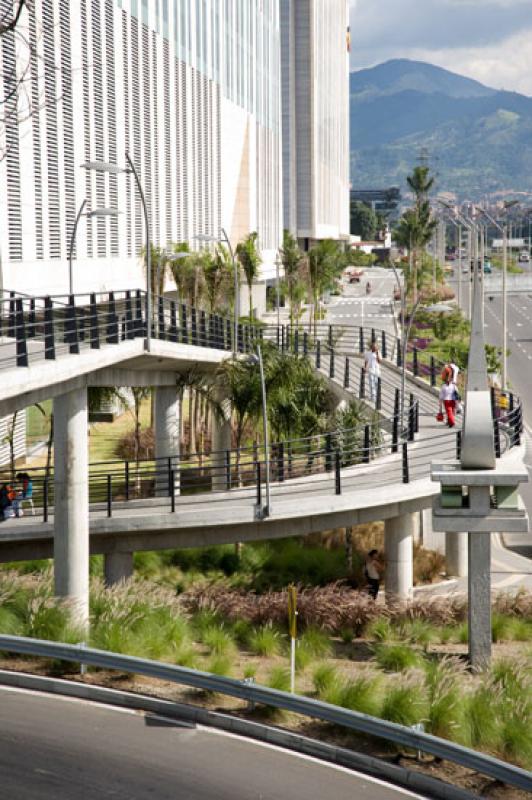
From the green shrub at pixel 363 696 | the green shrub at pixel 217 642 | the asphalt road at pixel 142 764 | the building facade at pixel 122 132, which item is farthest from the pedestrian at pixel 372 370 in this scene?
the asphalt road at pixel 142 764

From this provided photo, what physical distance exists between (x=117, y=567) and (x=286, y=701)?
36.8 ft

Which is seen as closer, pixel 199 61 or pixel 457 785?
pixel 457 785

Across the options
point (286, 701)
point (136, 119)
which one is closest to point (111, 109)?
point (136, 119)

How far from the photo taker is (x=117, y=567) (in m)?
24.6

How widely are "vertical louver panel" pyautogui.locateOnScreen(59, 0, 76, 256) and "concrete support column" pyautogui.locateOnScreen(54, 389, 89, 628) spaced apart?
18.1 meters

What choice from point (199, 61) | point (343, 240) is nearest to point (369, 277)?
point (343, 240)

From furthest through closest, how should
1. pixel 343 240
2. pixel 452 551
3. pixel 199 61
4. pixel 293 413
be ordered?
pixel 343 240 → pixel 199 61 → pixel 293 413 → pixel 452 551

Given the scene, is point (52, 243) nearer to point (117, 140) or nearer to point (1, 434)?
point (1, 434)

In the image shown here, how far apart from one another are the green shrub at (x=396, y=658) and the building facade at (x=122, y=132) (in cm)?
941

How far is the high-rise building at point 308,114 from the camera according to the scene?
117m

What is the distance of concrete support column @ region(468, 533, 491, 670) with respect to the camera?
1973 cm

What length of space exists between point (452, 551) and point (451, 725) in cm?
1533

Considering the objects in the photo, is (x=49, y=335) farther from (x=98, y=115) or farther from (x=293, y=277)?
(x=293, y=277)

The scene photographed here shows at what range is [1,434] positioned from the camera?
37781 mm
